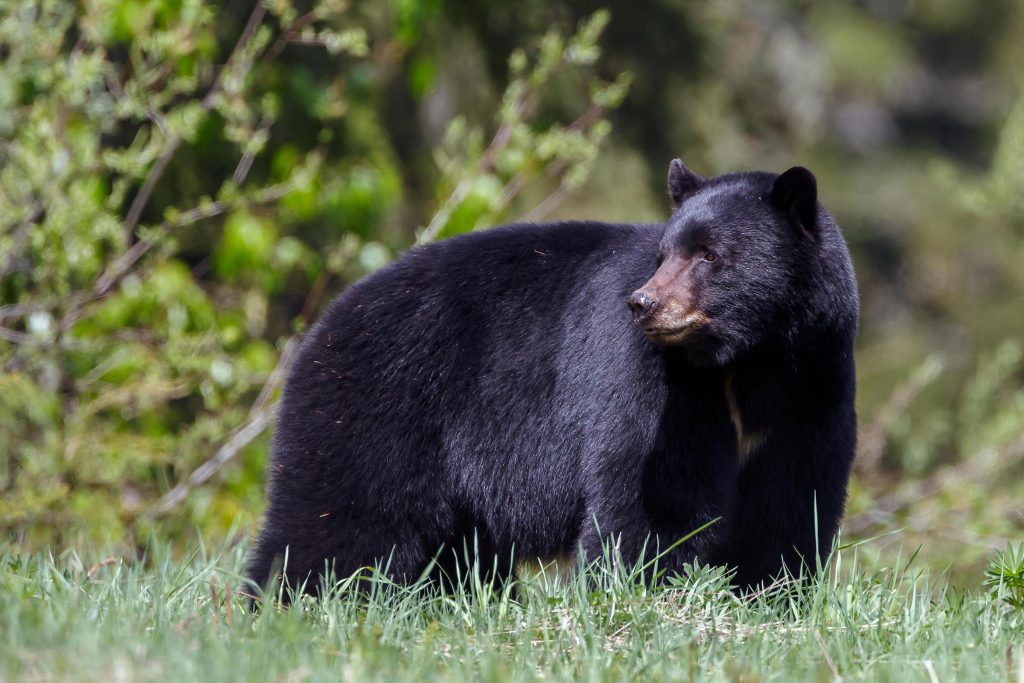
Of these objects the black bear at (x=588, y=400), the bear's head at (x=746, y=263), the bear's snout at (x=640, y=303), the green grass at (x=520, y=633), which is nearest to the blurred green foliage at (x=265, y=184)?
the black bear at (x=588, y=400)

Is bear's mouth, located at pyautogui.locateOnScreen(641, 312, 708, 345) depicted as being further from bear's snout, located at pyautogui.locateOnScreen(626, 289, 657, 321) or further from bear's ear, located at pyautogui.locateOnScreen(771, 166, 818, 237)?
bear's ear, located at pyautogui.locateOnScreen(771, 166, 818, 237)

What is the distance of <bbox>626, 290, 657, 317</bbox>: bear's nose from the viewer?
3.82 m

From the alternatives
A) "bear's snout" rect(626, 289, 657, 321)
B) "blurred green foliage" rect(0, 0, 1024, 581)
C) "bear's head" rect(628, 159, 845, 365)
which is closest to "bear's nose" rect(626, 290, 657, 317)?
"bear's snout" rect(626, 289, 657, 321)

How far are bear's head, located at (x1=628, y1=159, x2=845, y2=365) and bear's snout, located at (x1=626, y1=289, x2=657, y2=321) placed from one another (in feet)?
0.46

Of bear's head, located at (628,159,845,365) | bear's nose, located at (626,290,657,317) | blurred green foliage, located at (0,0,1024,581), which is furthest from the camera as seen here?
blurred green foliage, located at (0,0,1024,581)

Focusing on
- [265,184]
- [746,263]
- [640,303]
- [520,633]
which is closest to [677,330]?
[640,303]

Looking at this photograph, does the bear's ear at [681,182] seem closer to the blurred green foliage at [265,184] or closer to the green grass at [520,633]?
the green grass at [520,633]

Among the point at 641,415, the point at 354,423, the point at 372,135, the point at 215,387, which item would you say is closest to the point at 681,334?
the point at 641,415

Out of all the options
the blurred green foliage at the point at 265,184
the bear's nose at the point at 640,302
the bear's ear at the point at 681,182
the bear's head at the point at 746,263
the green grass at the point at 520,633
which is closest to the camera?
the green grass at the point at 520,633

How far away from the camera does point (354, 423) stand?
4273 mm

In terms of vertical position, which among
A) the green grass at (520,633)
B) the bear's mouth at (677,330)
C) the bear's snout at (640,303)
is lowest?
the green grass at (520,633)

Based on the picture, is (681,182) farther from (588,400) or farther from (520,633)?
(520,633)

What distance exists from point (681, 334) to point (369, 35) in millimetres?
5093

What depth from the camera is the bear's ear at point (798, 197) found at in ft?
13.3
